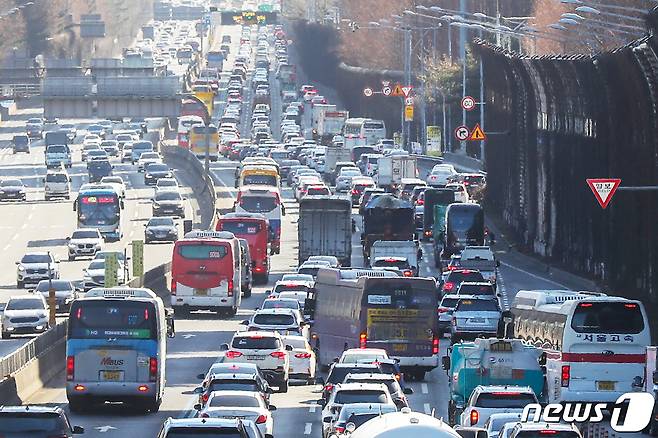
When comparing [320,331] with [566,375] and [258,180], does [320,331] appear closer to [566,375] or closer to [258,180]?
[566,375]

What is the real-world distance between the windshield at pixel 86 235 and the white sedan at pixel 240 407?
56.8 meters

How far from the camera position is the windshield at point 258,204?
3509 inches

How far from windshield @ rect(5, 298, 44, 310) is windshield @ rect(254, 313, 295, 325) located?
35.3ft

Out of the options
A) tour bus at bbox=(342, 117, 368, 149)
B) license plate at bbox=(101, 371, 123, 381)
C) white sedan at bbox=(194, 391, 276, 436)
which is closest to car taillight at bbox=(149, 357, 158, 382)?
license plate at bbox=(101, 371, 123, 381)

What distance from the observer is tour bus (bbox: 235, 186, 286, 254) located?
8912 cm

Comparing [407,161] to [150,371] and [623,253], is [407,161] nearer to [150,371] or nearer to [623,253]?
[623,253]

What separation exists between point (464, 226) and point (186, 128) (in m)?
85.2

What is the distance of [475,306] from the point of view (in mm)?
57938

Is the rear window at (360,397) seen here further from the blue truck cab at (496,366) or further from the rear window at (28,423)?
the rear window at (28,423)

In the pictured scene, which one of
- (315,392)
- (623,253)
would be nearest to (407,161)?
(623,253)

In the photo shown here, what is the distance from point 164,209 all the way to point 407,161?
48.5 feet

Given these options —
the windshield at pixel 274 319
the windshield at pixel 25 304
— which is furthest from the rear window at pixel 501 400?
the windshield at pixel 25 304

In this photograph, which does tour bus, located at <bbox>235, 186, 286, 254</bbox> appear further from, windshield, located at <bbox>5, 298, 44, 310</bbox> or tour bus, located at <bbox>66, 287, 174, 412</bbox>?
tour bus, located at <bbox>66, 287, 174, 412</bbox>

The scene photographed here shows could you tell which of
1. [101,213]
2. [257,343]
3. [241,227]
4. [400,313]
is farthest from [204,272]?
[101,213]
